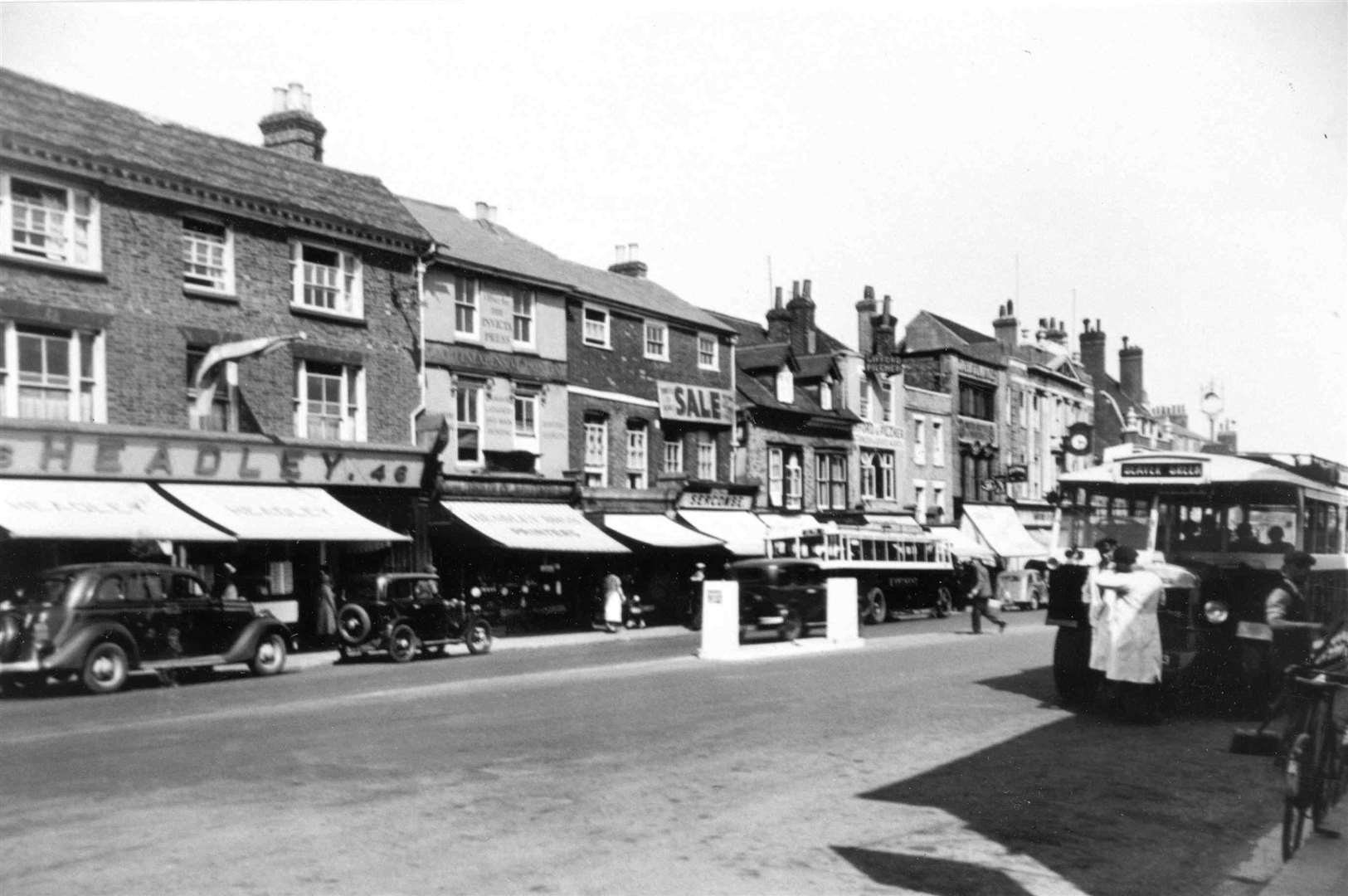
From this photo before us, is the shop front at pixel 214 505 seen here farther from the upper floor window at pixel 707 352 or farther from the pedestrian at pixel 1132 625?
the pedestrian at pixel 1132 625

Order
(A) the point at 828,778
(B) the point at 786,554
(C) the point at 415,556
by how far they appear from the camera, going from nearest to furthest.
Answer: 1. (A) the point at 828,778
2. (C) the point at 415,556
3. (B) the point at 786,554

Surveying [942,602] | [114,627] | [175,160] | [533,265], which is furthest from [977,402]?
[114,627]

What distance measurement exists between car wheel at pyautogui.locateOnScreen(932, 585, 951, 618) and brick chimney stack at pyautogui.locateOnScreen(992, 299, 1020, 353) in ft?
83.6

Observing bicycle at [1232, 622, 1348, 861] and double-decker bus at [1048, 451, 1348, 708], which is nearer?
bicycle at [1232, 622, 1348, 861]

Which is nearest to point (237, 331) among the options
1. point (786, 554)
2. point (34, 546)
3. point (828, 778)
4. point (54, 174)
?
point (54, 174)

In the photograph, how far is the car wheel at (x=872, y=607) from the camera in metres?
34.5

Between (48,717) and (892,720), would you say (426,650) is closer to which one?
(48,717)

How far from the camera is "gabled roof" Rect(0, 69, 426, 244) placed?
2120cm

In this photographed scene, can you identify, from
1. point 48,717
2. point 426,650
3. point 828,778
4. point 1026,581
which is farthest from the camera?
point 1026,581

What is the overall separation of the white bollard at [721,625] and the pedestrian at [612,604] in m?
9.23

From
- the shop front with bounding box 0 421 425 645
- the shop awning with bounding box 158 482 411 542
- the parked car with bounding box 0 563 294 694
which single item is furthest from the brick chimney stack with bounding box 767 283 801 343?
the parked car with bounding box 0 563 294 694

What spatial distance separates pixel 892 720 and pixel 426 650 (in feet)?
42.2

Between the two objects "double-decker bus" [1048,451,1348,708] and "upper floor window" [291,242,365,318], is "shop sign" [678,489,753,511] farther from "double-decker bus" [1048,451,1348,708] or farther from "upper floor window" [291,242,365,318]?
"double-decker bus" [1048,451,1348,708]

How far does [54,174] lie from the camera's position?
21.3 meters
